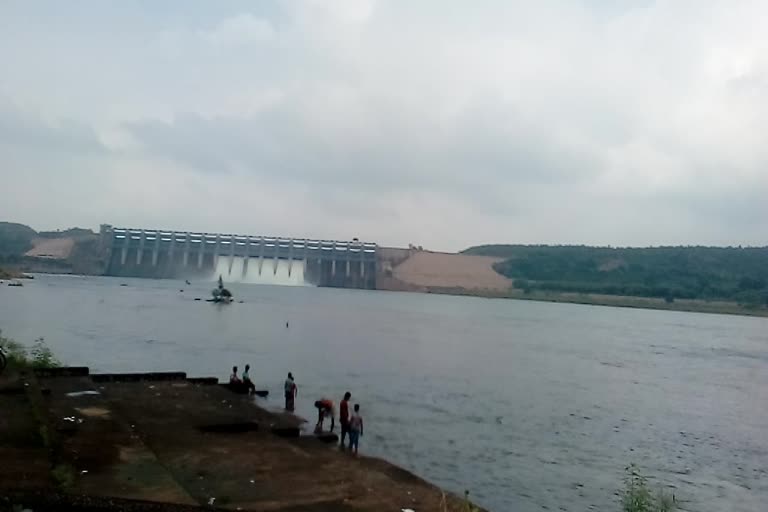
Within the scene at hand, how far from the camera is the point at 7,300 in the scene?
59.3 meters

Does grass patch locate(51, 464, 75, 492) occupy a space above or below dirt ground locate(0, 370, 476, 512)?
above

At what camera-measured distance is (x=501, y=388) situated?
2952 cm

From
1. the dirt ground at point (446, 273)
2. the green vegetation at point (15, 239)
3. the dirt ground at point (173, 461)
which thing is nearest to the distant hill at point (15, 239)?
the green vegetation at point (15, 239)

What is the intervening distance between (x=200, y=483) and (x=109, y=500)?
4.04m

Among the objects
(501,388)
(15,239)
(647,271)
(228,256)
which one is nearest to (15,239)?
(15,239)

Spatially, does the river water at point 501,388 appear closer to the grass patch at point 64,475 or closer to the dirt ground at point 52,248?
the grass patch at point 64,475

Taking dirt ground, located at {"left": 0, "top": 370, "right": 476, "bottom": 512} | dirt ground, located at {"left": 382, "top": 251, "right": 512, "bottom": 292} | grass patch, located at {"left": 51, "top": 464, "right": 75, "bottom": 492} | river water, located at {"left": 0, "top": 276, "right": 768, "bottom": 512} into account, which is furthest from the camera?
dirt ground, located at {"left": 382, "top": 251, "right": 512, "bottom": 292}

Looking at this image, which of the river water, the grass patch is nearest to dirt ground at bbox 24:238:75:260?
the river water

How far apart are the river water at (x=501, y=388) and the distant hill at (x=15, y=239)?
357 feet

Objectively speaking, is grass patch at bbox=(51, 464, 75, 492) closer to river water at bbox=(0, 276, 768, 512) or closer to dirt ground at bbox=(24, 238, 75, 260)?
river water at bbox=(0, 276, 768, 512)

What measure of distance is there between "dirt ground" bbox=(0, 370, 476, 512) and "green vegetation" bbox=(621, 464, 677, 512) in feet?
8.66

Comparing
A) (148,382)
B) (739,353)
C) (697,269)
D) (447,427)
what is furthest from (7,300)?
(697,269)

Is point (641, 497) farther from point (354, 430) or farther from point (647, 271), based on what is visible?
point (647, 271)

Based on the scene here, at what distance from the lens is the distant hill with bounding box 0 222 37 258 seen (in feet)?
512
